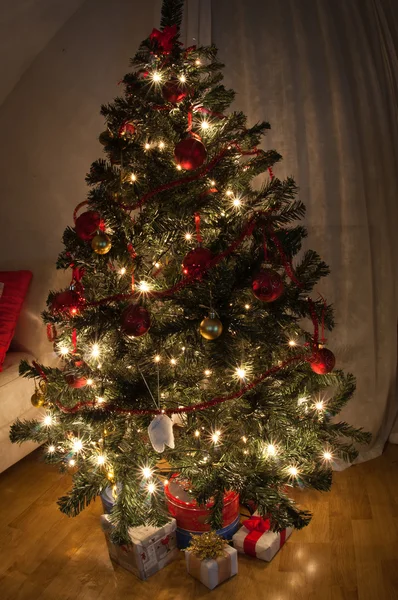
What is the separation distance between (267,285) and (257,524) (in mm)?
860

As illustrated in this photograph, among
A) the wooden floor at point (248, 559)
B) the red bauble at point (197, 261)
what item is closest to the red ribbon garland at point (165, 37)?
the red bauble at point (197, 261)

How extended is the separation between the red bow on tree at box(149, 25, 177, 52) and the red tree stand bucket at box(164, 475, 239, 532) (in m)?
1.26

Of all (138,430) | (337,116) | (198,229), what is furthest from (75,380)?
(337,116)

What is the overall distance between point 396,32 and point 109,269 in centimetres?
151

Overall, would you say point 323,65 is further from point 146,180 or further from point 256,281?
point 256,281

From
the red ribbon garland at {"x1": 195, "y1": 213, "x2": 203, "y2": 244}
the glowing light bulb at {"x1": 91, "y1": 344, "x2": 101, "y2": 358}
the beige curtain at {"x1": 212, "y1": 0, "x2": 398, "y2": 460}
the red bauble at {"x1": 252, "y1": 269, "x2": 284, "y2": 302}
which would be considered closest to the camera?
the red bauble at {"x1": 252, "y1": 269, "x2": 284, "y2": 302}

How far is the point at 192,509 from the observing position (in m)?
1.67

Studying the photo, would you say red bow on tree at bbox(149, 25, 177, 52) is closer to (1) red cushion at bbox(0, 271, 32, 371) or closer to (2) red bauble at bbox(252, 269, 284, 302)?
(2) red bauble at bbox(252, 269, 284, 302)

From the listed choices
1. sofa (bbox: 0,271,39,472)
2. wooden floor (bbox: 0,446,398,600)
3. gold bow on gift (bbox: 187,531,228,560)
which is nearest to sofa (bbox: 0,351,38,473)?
sofa (bbox: 0,271,39,472)

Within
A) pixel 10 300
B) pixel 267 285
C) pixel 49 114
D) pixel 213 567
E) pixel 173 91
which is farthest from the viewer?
pixel 49 114

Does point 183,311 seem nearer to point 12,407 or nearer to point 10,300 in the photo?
point 12,407

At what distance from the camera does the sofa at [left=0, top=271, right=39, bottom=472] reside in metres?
2.10

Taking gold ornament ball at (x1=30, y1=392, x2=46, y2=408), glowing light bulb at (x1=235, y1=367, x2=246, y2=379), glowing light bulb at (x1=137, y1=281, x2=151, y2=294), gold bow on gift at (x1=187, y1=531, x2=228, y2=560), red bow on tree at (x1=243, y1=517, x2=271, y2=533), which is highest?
glowing light bulb at (x1=137, y1=281, x2=151, y2=294)

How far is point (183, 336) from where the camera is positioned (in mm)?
1480
